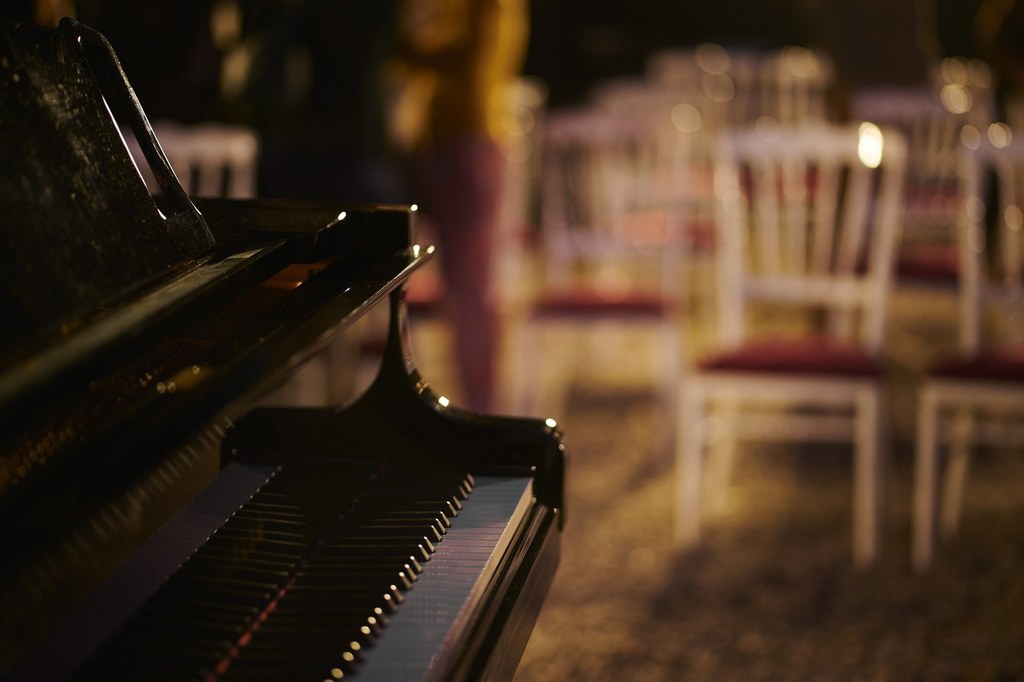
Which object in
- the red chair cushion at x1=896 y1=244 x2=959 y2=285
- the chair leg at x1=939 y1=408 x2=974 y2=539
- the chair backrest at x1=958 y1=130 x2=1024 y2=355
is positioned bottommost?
the chair leg at x1=939 y1=408 x2=974 y2=539

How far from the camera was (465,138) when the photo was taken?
10.7ft

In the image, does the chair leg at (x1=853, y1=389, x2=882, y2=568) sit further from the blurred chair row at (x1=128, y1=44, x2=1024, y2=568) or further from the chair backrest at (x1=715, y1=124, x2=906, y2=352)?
the chair backrest at (x1=715, y1=124, x2=906, y2=352)

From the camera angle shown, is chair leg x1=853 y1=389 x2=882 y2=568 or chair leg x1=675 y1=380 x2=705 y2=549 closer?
chair leg x1=853 y1=389 x2=882 y2=568

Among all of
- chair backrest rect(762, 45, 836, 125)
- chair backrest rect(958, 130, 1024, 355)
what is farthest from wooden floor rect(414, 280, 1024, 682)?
chair backrest rect(762, 45, 836, 125)

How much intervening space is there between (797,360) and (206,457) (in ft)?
6.34

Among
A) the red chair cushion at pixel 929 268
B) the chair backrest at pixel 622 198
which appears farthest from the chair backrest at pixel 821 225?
the chair backrest at pixel 622 198

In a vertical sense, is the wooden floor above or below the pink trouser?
below

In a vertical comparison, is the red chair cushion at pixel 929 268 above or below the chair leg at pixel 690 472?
above

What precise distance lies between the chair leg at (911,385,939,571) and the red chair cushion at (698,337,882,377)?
0.16 m

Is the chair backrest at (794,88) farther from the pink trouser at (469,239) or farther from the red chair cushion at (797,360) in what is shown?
the red chair cushion at (797,360)

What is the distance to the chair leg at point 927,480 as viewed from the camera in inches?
109

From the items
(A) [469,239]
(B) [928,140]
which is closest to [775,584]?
(A) [469,239]

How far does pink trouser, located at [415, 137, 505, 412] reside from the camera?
3271mm

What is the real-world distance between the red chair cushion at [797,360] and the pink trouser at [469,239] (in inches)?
32.0
